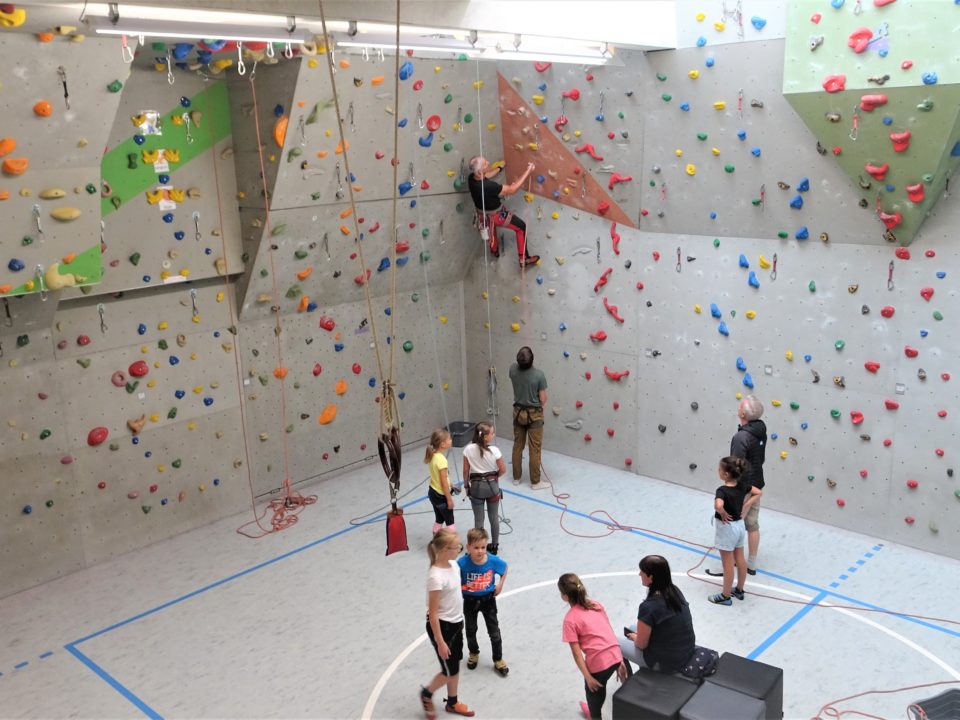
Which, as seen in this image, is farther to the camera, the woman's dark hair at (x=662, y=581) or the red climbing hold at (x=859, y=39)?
the red climbing hold at (x=859, y=39)

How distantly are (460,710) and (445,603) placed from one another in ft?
2.50

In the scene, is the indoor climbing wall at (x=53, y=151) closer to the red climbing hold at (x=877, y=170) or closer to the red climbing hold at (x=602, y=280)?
the red climbing hold at (x=602, y=280)

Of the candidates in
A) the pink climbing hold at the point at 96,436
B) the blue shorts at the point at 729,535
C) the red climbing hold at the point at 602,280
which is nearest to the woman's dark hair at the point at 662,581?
the blue shorts at the point at 729,535

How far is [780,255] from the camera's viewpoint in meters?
7.66

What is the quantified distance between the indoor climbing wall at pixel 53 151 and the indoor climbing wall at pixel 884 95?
4.67m

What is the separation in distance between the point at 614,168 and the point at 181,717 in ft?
19.1

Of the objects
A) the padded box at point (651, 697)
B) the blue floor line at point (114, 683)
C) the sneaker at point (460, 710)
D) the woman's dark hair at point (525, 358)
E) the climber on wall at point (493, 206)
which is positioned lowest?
the blue floor line at point (114, 683)

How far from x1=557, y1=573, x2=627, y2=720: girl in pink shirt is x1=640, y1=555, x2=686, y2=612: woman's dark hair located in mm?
317

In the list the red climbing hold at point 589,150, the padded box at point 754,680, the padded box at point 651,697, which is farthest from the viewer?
the red climbing hold at point 589,150

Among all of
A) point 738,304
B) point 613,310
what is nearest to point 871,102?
point 738,304

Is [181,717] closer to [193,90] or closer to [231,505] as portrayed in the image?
[231,505]

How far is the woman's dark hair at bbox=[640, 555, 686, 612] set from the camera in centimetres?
474

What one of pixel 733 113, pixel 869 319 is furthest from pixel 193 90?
pixel 869 319

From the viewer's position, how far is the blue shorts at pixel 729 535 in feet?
20.6
